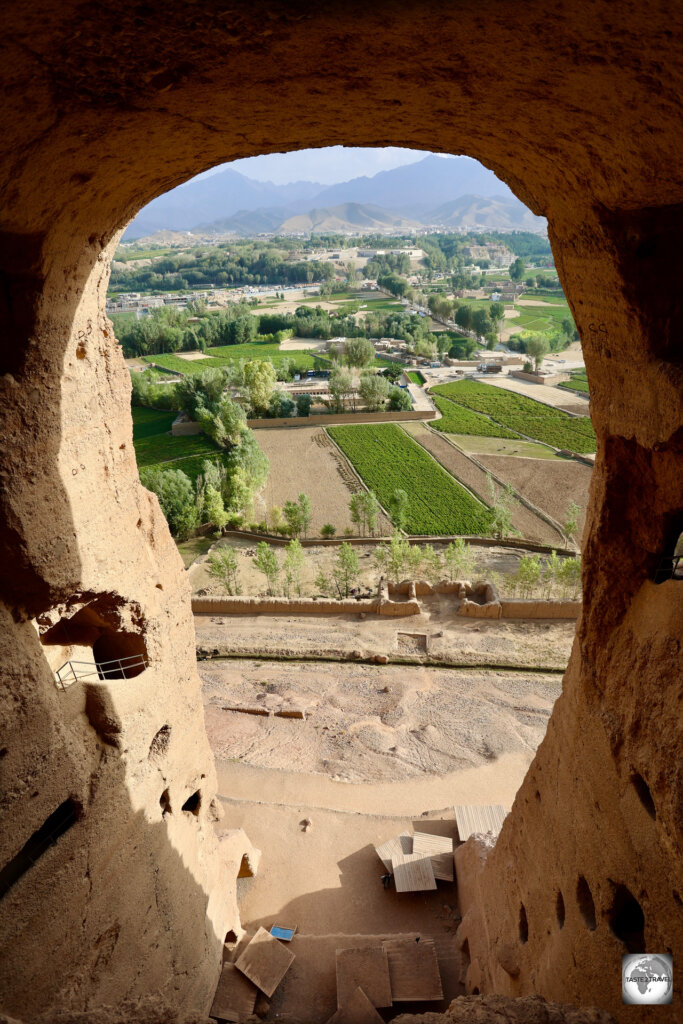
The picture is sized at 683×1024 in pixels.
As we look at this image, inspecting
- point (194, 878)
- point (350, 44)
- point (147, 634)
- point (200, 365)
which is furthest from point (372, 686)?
point (200, 365)

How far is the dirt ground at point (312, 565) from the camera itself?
34.0m

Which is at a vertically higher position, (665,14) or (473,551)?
(665,14)

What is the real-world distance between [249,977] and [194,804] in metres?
3.47

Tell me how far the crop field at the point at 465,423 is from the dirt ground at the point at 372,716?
39851mm

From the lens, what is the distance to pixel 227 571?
111 feet

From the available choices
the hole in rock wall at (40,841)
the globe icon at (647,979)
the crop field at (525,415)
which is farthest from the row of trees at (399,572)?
the crop field at (525,415)

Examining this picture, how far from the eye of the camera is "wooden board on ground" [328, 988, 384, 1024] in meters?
11.4

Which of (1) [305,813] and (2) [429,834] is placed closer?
(2) [429,834]

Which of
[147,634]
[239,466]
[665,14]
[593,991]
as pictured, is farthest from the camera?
[239,466]

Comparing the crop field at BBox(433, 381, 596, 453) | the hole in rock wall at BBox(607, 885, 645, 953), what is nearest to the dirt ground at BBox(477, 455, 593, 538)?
the crop field at BBox(433, 381, 596, 453)

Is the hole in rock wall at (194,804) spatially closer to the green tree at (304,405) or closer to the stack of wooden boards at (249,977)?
the stack of wooden boards at (249,977)

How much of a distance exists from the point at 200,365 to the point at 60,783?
3552 inches

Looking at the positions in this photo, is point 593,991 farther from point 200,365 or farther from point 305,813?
point 200,365

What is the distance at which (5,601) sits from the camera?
7.48 m
